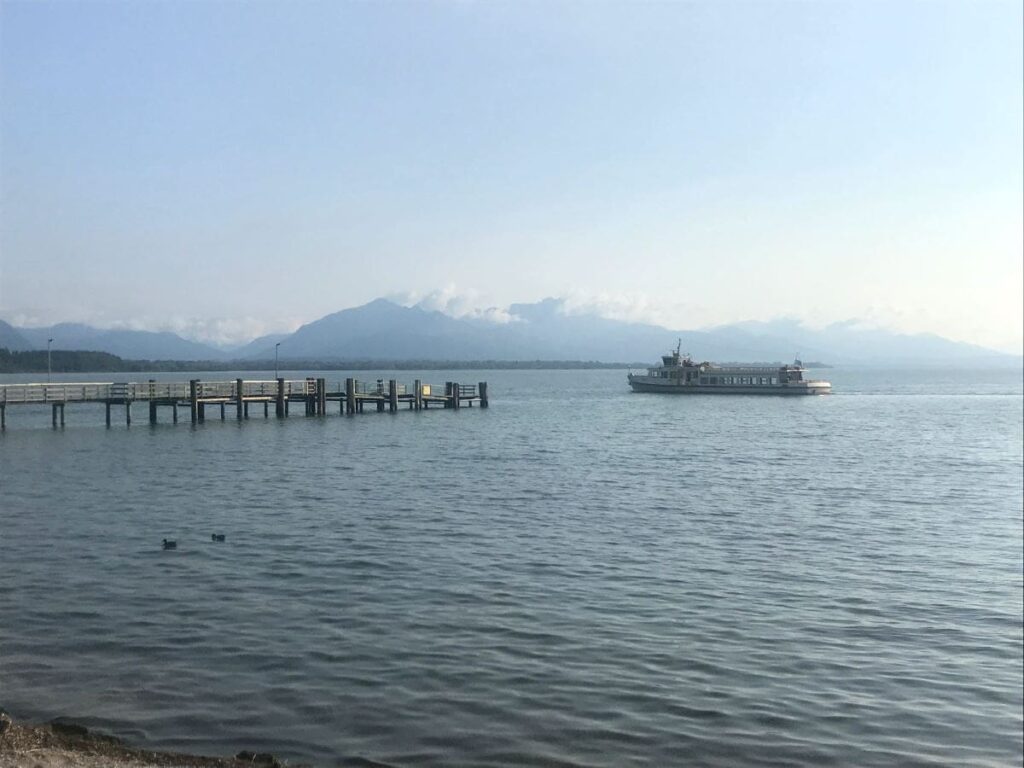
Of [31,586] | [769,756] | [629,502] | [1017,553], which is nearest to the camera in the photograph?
[769,756]

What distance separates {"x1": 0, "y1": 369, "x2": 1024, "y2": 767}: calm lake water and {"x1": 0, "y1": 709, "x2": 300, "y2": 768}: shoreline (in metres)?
0.54

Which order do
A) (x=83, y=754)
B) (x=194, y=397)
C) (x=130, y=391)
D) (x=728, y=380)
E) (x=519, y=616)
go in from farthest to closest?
→ (x=728, y=380), (x=194, y=397), (x=130, y=391), (x=519, y=616), (x=83, y=754)

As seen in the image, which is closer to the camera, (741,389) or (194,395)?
(194,395)

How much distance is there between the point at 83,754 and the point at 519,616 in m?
7.36

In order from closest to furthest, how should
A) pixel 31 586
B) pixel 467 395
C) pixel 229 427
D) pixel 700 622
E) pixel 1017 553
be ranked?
pixel 700 622
pixel 31 586
pixel 1017 553
pixel 229 427
pixel 467 395

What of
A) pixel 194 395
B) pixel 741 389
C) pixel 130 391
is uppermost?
pixel 130 391

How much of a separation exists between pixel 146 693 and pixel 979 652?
1132 centimetres

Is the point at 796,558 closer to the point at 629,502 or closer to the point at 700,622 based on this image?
the point at 700,622

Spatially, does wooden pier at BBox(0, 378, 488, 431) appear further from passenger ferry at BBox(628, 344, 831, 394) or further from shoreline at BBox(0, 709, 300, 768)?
shoreline at BBox(0, 709, 300, 768)

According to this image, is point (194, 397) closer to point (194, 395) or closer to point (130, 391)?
point (194, 395)

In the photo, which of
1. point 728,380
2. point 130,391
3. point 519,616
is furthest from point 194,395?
point 728,380

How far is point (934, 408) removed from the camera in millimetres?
94438

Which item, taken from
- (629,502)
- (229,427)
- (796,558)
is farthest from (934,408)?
(796,558)

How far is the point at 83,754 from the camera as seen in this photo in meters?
9.10
